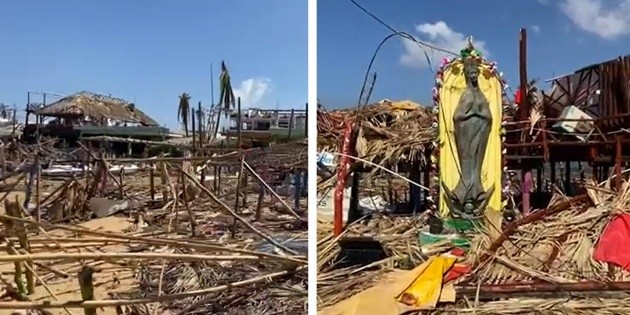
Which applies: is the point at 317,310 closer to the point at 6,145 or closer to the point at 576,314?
the point at 576,314

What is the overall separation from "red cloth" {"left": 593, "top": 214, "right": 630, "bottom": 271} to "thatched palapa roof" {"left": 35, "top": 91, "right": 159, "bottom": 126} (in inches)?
373

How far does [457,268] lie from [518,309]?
18 centimetres

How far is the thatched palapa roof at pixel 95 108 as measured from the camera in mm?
10695

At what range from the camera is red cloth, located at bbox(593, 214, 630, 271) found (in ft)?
5.40

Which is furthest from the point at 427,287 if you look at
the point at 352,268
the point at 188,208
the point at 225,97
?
the point at 225,97

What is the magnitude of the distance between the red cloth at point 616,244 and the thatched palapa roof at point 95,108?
947cm

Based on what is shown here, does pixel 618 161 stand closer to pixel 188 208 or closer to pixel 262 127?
pixel 188 208

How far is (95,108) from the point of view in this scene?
11.5 metres

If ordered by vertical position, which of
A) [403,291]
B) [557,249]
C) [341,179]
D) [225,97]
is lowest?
[403,291]

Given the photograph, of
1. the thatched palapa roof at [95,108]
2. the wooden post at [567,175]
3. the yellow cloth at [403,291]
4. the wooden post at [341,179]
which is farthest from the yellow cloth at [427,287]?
the thatched palapa roof at [95,108]

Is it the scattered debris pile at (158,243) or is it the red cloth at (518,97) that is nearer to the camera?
the scattered debris pile at (158,243)

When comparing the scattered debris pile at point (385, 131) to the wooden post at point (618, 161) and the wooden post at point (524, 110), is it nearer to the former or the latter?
the wooden post at point (524, 110)

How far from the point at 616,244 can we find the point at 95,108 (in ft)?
35.4

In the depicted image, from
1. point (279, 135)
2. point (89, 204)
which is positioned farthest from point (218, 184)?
point (279, 135)
